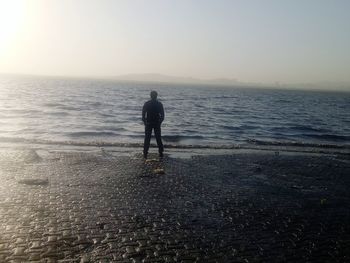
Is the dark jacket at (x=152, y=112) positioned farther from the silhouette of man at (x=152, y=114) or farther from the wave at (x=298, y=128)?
the wave at (x=298, y=128)

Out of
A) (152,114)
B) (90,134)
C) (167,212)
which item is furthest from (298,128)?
(167,212)

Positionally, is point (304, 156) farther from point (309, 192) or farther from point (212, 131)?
point (212, 131)

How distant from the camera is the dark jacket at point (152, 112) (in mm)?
14898

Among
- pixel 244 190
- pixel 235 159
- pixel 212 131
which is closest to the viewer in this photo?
pixel 244 190

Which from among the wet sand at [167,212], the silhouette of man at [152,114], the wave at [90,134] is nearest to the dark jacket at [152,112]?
the silhouette of man at [152,114]

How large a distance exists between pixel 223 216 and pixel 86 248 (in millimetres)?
3307

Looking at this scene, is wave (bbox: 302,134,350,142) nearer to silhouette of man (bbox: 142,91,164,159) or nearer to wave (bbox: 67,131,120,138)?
wave (bbox: 67,131,120,138)

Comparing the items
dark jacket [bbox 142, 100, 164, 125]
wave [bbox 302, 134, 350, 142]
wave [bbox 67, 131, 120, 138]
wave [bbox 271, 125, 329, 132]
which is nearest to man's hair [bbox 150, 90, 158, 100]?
dark jacket [bbox 142, 100, 164, 125]

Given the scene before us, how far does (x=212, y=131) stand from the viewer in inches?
1140

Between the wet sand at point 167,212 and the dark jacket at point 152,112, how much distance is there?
169cm

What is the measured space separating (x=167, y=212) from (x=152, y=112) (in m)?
7.03

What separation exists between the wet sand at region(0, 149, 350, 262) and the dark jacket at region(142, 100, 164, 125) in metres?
1.69

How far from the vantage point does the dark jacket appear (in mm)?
14898

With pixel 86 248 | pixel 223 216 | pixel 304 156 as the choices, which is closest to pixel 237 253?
pixel 223 216
